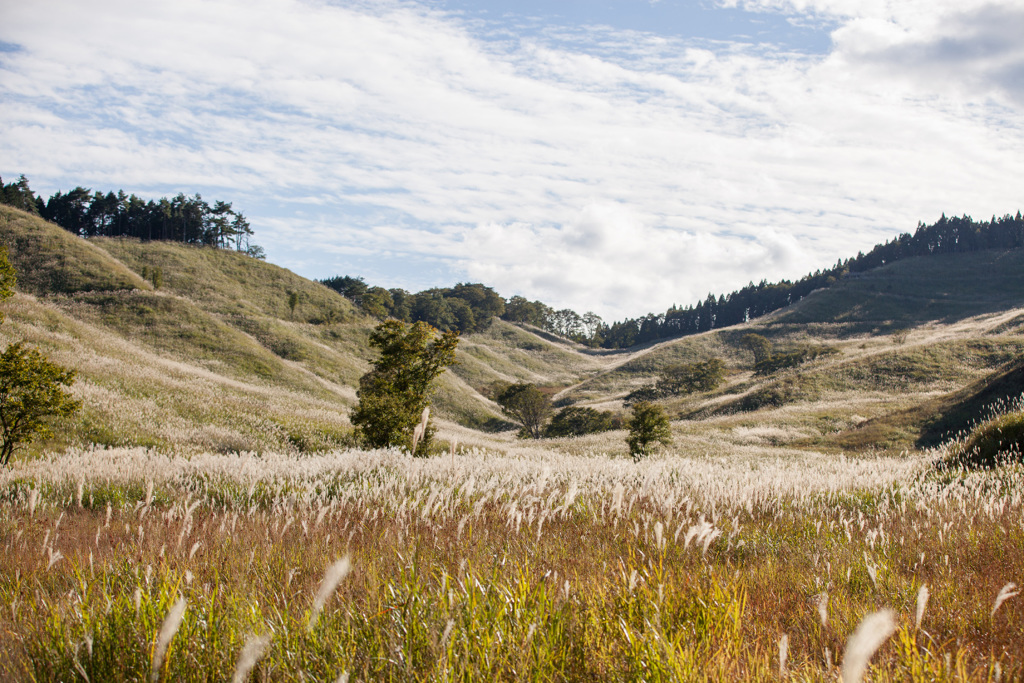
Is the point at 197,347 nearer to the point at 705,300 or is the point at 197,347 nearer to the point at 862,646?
the point at 862,646

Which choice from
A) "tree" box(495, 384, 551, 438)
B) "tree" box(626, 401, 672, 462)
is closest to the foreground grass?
"tree" box(626, 401, 672, 462)

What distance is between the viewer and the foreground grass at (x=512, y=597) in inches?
91.0

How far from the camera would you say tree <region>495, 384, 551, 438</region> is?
6369 cm

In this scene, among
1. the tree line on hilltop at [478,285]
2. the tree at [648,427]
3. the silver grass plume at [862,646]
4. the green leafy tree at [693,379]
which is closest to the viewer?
the silver grass plume at [862,646]

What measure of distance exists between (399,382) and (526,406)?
126ft

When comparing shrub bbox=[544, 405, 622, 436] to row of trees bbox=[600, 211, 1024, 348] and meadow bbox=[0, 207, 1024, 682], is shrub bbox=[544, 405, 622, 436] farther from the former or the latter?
row of trees bbox=[600, 211, 1024, 348]

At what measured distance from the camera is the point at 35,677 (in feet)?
7.43

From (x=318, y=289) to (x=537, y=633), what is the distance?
11289cm

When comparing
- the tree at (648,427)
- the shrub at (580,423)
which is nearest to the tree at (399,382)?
the tree at (648,427)

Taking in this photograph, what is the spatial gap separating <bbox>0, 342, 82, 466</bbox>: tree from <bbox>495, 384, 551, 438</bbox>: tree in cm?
4919

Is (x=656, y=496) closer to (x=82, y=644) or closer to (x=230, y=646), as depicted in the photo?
(x=230, y=646)

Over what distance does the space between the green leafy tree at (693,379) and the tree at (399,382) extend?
57.1m

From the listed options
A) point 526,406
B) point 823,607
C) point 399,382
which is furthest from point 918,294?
point 823,607

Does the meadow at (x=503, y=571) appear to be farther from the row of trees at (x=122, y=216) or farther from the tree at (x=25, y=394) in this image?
the row of trees at (x=122, y=216)
